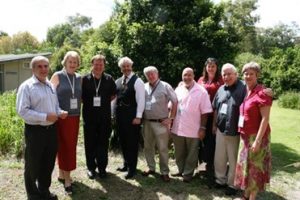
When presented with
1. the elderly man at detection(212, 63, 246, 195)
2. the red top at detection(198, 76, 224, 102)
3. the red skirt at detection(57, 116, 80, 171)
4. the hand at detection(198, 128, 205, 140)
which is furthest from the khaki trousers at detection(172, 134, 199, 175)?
the red skirt at detection(57, 116, 80, 171)

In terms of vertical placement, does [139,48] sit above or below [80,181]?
above

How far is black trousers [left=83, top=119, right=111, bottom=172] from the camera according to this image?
5453 mm

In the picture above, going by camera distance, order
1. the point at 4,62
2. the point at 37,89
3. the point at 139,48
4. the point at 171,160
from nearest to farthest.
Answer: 1. the point at 37,89
2. the point at 171,160
3. the point at 139,48
4. the point at 4,62

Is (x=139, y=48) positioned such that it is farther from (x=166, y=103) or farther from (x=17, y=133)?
(x=17, y=133)

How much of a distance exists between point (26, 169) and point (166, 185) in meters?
2.14

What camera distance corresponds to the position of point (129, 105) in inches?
218

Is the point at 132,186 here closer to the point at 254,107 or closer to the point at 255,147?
the point at 255,147

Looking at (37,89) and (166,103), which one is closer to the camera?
(37,89)

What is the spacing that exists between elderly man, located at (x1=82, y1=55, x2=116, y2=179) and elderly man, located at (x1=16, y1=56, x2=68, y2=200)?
2.56 feet

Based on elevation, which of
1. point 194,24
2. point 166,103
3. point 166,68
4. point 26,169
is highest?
point 194,24

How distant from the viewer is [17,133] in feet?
23.4

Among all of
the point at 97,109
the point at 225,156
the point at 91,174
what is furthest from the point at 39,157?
the point at 225,156

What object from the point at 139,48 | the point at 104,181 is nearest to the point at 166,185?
the point at 104,181

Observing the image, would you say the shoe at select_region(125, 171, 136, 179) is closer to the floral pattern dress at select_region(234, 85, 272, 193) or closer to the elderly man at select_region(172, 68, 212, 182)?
the elderly man at select_region(172, 68, 212, 182)
